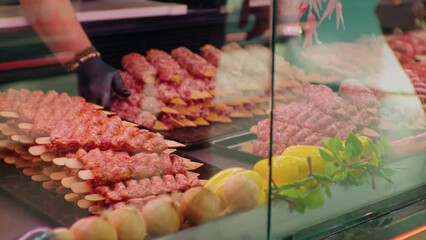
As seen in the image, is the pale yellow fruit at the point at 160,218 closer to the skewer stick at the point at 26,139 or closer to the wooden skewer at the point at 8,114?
the skewer stick at the point at 26,139

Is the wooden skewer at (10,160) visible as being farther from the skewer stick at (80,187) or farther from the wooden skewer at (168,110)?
the wooden skewer at (168,110)

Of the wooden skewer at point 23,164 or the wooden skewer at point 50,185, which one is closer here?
the wooden skewer at point 50,185

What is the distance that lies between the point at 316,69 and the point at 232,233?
1.99ft

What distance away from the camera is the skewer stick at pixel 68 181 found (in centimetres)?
159

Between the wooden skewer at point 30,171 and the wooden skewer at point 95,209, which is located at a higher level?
the wooden skewer at point 95,209

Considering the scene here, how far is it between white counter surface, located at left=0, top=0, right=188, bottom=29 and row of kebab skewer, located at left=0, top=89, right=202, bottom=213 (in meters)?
0.38

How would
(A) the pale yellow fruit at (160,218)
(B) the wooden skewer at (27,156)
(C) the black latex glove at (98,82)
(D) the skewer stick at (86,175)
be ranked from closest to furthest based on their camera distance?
1. (A) the pale yellow fruit at (160,218)
2. (D) the skewer stick at (86,175)
3. (B) the wooden skewer at (27,156)
4. (C) the black latex glove at (98,82)

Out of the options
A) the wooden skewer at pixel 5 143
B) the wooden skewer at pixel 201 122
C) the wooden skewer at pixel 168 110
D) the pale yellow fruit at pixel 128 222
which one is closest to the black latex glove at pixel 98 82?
the wooden skewer at pixel 168 110

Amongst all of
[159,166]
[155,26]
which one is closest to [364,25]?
[159,166]

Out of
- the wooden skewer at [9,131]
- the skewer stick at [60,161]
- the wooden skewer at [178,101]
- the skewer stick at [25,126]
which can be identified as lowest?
the wooden skewer at [178,101]

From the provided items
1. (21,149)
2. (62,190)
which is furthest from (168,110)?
(62,190)

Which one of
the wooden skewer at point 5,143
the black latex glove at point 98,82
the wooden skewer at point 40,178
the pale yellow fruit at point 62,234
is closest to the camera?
the pale yellow fruit at point 62,234

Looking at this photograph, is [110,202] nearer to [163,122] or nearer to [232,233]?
[232,233]

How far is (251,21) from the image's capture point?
3.60 metres
